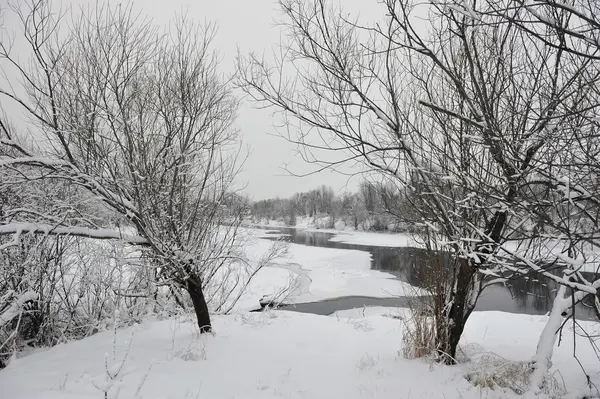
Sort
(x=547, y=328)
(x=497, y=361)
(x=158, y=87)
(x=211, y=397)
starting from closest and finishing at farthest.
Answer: (x=211, y=397), (x=547, y=328), (x=497, y=361), (x=158, y=87)

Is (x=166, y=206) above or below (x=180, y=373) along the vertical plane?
above

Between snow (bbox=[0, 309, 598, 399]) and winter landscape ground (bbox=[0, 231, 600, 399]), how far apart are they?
0.04 feet

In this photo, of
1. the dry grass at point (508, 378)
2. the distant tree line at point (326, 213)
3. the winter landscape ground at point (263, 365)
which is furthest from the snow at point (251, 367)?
the distant tree line at point (326, 213)

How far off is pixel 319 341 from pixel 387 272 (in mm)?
15901

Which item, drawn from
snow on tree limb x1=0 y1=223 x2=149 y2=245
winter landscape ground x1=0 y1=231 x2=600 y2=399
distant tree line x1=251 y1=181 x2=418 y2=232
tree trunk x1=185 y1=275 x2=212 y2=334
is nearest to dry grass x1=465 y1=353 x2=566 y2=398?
winter landscape ground x1=0 y1=231 x2=600 y2=399

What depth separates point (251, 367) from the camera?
15.4 ft

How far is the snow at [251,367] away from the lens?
153 inches

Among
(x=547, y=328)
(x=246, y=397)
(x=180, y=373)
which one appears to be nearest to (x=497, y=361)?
(x=547, y=328)

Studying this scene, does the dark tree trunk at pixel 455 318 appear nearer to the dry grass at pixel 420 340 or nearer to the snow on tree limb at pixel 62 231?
the dry grass at pixel 420 340

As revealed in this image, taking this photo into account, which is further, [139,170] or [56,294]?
[56,294]

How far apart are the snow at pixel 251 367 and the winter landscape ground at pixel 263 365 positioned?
0.01m

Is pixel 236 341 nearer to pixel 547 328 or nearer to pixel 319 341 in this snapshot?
pixel 319 341

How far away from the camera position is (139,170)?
557 cm

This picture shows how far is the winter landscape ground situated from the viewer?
387 cm
